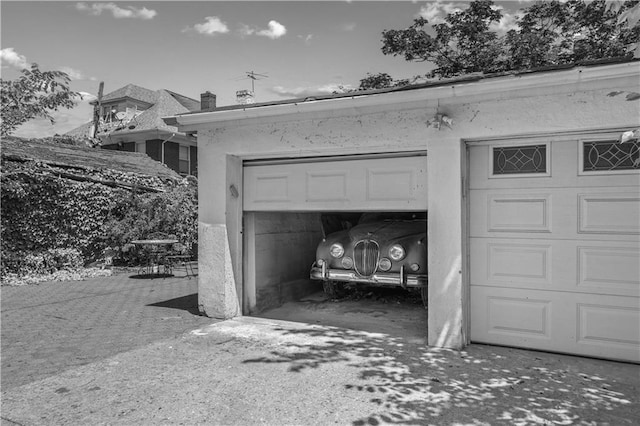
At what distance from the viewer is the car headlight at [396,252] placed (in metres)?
6.53

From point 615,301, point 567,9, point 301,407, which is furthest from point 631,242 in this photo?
point 567,9

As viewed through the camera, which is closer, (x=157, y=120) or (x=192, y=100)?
(x=157, y=120)

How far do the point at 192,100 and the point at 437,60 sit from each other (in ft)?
68.5

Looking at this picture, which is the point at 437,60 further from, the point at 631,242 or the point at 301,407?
the point at 301,407

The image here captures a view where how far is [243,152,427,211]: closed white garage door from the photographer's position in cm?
570

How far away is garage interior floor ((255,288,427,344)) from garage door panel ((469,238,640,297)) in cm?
124

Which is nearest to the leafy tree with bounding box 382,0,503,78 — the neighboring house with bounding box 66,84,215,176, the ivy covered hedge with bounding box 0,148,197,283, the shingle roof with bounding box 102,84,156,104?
the neighboring house with bounding box 66,84,215,176

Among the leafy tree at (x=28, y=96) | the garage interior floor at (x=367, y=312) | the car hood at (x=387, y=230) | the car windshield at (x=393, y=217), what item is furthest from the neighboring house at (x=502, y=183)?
the leafy tree at (x=28, y=96)

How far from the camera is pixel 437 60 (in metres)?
17.2

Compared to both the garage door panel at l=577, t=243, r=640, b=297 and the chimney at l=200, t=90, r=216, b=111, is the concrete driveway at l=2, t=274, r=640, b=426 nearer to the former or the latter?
the garage door panel at l=577, t=243, r=640, b=297

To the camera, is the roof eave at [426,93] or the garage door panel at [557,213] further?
A: the garage door panel at [557,213]

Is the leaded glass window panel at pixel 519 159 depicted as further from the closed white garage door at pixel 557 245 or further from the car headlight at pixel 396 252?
the car headlight at pixel 396 252

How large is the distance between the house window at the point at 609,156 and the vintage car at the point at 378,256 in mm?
2477

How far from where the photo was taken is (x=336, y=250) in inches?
276
